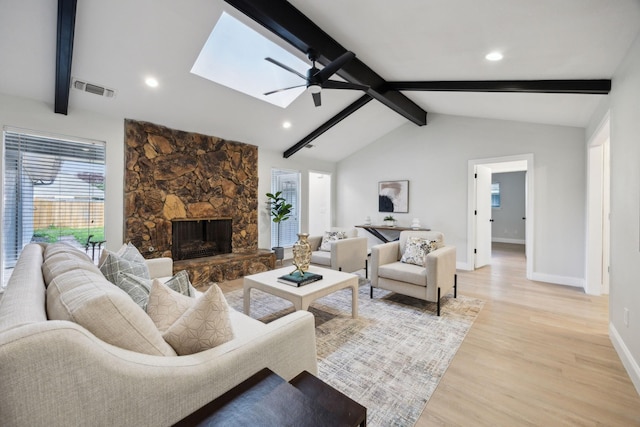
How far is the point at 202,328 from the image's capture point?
3.57ft

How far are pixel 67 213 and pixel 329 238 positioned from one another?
3586mm

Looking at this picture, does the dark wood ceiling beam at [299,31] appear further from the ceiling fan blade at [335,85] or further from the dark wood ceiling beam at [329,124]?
the dark wood ceiling beam at [329,124]

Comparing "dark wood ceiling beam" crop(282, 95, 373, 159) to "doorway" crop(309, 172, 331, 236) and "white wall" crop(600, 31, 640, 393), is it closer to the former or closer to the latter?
"doorway" crop(309, 172, 331, 236)

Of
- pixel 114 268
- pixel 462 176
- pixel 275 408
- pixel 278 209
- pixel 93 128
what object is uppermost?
pixel 93 128

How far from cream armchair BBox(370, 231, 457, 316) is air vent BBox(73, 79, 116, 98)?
3629 mm

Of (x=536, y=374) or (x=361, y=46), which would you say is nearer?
(x=536, y=374)

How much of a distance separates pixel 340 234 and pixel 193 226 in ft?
8.00

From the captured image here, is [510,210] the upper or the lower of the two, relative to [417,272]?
upper

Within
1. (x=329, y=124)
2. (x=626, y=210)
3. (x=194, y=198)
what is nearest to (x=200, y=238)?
(x=194, y=198)

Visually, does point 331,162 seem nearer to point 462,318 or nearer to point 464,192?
point 464,192

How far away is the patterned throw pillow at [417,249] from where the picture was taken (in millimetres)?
3461

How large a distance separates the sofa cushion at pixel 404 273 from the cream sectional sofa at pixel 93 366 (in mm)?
2188

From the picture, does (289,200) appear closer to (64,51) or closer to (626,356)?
(64,51)

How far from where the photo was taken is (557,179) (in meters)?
4.30
